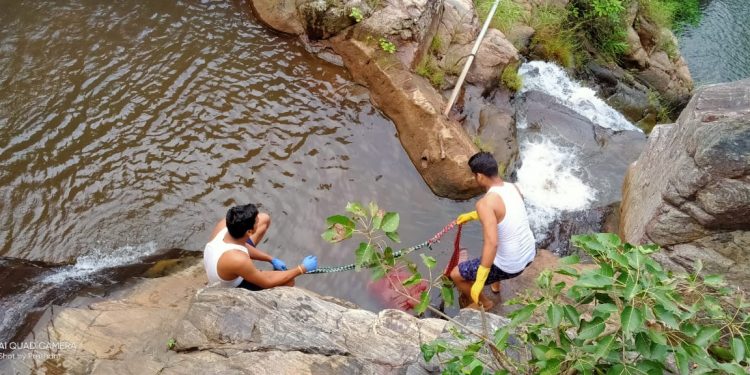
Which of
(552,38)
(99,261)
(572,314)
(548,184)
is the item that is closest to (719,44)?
(552,38)

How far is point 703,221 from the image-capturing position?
4.70 meters

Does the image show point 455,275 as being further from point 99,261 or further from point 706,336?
point 99,261

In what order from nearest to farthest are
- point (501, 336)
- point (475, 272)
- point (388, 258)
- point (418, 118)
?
point (501, 336) < point (388, 258) < point (475, 272) < point (418, 118)

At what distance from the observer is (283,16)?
26.1 ft

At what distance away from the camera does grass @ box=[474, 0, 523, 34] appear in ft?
29.2

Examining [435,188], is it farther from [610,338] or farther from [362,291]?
[610,338]

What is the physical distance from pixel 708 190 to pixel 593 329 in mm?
3033

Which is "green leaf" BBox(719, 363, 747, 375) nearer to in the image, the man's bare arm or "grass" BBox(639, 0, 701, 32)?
the man's bare arm

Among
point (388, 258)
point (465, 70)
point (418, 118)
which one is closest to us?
point (388, 258)

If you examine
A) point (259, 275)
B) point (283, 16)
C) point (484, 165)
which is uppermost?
point (283, 16)

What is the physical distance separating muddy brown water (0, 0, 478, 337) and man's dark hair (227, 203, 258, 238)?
144 cm

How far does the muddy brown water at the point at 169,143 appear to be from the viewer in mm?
5211

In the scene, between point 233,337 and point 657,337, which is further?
point 233,337

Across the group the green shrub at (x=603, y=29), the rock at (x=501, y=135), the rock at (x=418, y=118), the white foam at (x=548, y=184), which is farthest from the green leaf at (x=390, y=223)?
the green shrub at (x=603, y=29)
